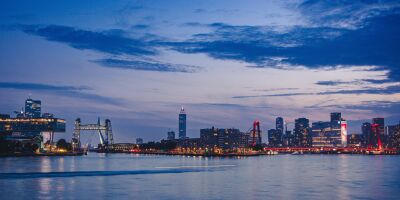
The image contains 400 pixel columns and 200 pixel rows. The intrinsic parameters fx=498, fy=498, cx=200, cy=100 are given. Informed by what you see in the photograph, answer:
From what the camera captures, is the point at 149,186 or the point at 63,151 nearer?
the point at 149,186

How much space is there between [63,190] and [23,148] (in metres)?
133

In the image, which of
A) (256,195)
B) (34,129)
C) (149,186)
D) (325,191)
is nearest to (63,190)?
(149,186)

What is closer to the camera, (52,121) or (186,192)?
(186,192)

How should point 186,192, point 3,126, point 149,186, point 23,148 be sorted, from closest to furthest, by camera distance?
point 186,192, point 149,186, point 23,148, point 3,126

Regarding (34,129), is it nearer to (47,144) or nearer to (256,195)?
(47,144)

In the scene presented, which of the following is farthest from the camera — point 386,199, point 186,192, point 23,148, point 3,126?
point 3,126

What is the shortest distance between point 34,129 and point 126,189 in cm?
15680

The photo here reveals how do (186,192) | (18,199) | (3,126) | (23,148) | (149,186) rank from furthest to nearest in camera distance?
(3,126)
(23,148)
(149,186)
(186,192)
(18,199)

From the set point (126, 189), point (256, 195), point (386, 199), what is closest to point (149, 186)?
point (126, 189)

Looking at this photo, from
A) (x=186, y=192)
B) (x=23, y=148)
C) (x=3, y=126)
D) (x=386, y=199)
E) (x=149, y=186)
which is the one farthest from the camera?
(x=3, y=126)

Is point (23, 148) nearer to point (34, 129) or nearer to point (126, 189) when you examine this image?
point (34, 129)

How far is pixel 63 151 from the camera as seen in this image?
194375 mm

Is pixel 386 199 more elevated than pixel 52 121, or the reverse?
pixel 52 121

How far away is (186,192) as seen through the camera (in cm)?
4000
